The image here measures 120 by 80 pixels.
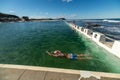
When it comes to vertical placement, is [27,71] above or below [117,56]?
above

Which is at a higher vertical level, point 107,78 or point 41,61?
point 107,78

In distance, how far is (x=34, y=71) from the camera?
5.99 meters

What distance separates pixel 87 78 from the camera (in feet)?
17.7

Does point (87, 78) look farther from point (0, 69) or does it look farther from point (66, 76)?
point (0, 69)

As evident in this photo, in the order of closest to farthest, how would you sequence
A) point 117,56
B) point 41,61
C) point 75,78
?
point 75,78, point 41,61, point 117,56

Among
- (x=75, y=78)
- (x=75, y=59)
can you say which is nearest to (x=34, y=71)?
(x=75, y=78)

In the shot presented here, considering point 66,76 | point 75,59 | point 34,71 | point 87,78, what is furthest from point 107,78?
point 75,59

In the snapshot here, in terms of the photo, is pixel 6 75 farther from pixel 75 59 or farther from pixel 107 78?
pixel 75 59

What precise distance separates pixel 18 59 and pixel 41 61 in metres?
2.40

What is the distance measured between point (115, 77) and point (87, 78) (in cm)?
124

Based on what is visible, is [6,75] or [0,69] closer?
[6,75]

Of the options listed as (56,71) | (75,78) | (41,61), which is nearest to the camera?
(75,78)

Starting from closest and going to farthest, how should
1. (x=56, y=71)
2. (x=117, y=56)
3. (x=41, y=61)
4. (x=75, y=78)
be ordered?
(x=75, y=78) < (x=56, y=71) < (x=41, y=61) < (x=117, y=56)

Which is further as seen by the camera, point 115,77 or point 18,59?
point 18,59
